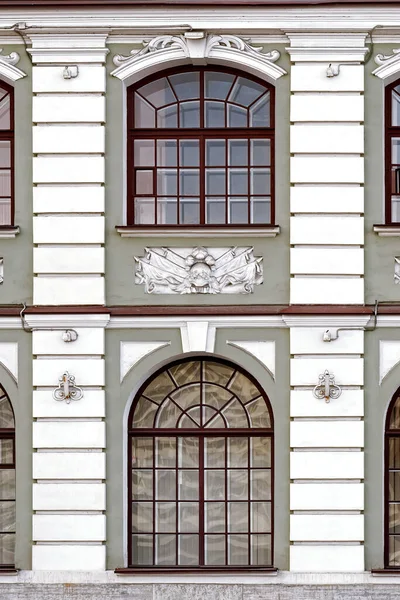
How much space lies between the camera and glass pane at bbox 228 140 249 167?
15.5 m

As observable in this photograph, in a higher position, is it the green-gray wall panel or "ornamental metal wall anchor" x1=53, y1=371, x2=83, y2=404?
the green-gray wall panel

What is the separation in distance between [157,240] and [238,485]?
3.60 meters

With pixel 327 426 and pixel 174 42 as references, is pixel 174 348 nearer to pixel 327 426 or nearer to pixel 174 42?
pixel 327 426

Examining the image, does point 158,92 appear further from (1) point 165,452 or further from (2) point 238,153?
(1) point 165,452

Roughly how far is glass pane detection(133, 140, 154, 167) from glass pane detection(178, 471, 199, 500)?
438 centimetres

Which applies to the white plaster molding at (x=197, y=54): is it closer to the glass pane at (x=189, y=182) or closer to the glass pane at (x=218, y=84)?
the glass pane at (x=218, y=84)

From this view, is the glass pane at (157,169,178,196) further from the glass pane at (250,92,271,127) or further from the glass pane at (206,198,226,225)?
the glass pane at (250,92,271,127)

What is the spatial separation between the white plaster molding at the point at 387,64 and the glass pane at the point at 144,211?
359 centimetres

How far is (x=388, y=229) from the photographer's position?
593 inches

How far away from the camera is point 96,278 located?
49.7 feet

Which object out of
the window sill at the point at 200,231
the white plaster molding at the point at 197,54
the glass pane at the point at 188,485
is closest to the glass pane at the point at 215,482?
the glass pane at the point at 188,485

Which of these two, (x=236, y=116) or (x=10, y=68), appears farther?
(x=236, y=116)

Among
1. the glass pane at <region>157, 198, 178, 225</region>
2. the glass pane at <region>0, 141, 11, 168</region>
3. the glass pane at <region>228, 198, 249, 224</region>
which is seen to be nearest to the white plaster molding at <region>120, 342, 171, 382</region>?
the glass pane at <region>157, 198, 178, 225</region>

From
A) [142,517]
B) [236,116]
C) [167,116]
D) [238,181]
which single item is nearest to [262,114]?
[236,116]
